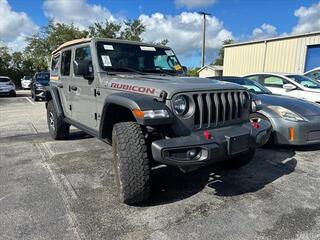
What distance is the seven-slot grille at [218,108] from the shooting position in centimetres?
342

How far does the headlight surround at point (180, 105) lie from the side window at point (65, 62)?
9.64 feet

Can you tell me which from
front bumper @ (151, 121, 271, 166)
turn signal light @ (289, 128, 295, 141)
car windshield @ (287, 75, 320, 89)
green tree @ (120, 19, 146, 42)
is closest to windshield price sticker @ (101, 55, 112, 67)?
front bumper @ (151, 121, 271, 166)

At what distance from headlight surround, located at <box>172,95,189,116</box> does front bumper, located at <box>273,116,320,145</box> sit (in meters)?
2.69

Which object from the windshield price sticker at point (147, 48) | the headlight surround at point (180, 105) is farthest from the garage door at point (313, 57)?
the headlight surround at point (180, 105)

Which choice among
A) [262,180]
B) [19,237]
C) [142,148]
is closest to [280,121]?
[262,180]

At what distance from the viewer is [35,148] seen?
6.01m

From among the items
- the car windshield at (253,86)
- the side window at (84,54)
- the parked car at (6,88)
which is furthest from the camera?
the parked car at (6,88)

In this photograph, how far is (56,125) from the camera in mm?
6309

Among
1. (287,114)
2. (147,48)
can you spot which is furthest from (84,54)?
(287,114)

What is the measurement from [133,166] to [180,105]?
79cm

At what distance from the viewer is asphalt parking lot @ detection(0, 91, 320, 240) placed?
9.79 feet

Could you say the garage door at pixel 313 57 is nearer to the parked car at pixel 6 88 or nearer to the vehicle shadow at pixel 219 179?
the vehicle shadow at pixel 219 179

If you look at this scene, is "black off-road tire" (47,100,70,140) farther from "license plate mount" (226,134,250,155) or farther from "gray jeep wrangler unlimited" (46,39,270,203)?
"license plate mount" (226,134,250,155)

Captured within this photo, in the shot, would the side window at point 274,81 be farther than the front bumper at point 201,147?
Yes
